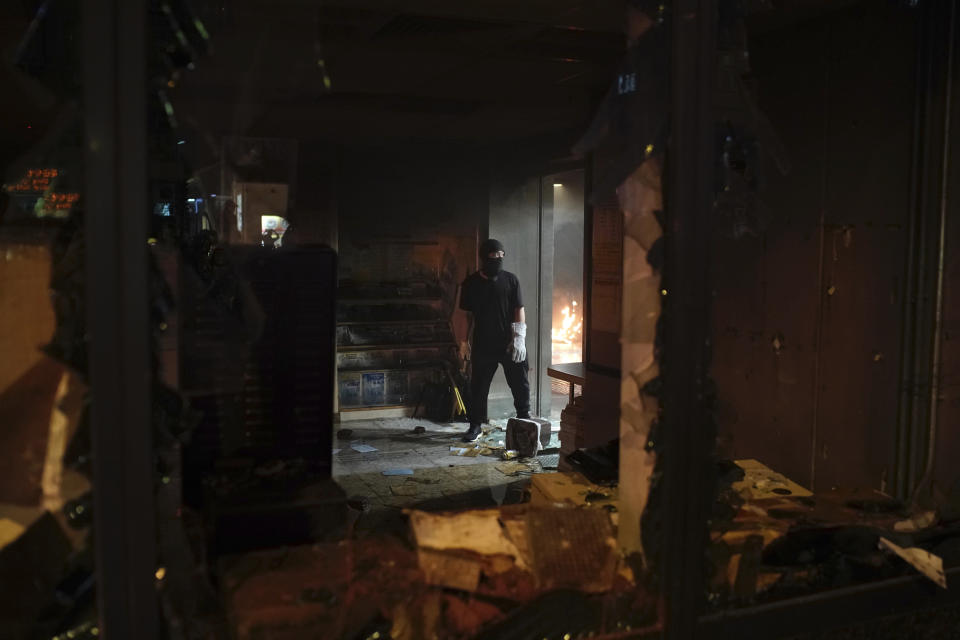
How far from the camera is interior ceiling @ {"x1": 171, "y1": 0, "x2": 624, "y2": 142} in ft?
12.0

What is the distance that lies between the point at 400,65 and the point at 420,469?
3.31 metres

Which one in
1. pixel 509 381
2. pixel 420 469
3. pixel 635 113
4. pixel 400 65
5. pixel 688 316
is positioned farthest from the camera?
pixel 509 381

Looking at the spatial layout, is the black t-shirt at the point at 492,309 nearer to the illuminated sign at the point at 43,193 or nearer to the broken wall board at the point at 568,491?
the broken wall board at the point at 568,491

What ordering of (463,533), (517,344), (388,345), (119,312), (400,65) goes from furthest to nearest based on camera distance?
1. (388,345)
2. (517,344)
3. (400,65)
4. (463,533)
5. (119,312)

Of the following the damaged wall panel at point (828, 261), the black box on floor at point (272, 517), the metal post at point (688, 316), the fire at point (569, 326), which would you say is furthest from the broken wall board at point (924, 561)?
the fire at point (569, 326)

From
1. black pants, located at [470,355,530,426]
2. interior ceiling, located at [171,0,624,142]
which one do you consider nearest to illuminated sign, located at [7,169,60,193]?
interior ceiling, located at [171,0,624,142]

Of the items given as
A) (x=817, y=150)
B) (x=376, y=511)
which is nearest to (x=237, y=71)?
(x=376, y=511)

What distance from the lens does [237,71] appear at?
4820 millimetres

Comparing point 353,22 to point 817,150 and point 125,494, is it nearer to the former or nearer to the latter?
point 817,150

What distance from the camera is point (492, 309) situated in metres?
7.81

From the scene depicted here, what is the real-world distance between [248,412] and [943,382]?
8.36 ft

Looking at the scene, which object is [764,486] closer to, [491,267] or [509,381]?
[509,381]

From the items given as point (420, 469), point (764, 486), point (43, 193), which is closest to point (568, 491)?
point (764, 486)

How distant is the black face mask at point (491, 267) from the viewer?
7867 millimetres
